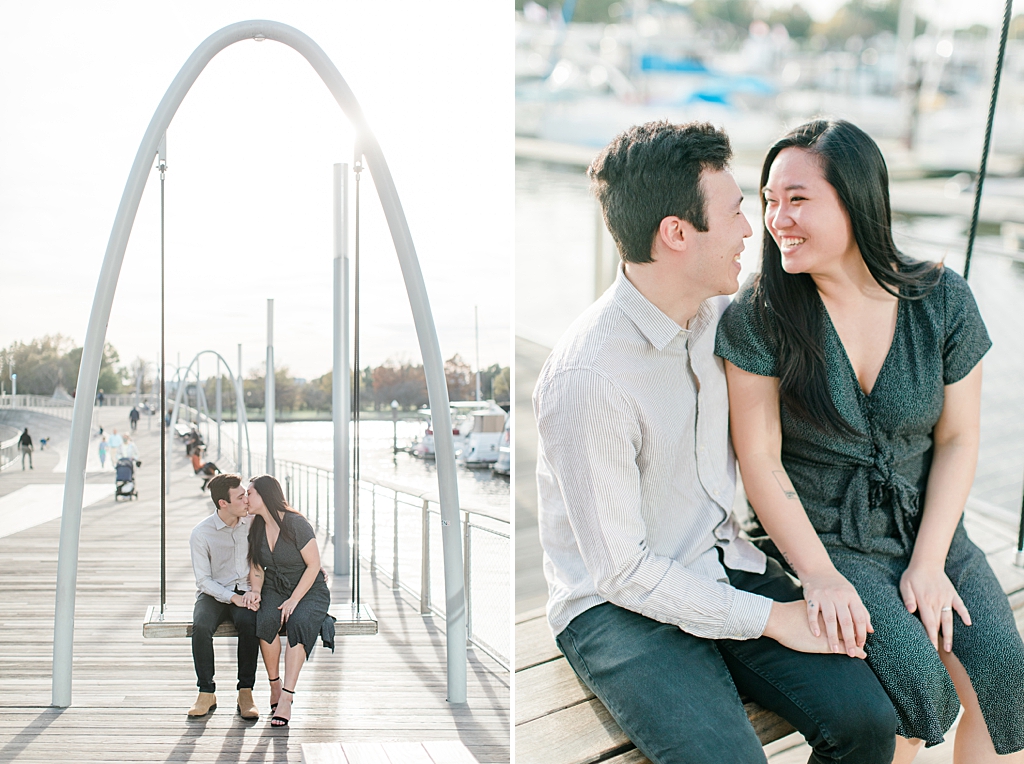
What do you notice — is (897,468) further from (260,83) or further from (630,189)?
(260,83)

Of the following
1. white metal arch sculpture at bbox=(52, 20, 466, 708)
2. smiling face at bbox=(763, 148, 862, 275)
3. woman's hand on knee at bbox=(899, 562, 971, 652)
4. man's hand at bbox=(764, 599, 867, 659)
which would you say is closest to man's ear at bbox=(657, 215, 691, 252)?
smiling face at bbox=(763, 148, 862, 275)

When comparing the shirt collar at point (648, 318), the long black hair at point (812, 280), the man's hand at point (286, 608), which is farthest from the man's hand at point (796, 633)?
the man's hand at point (286, 608)

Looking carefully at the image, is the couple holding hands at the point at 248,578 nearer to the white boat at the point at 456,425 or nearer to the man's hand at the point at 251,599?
the man's hand at the point at 251,599

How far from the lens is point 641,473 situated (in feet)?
5.32

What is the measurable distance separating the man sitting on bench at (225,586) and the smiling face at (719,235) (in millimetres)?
1405

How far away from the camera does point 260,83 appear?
241 cm

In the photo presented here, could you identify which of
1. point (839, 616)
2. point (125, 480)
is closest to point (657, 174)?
point (839, 616)

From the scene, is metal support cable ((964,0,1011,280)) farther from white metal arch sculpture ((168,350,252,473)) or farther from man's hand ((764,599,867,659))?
white metal arch sculpture ((168,350,252,473))

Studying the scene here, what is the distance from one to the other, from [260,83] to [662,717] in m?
1.95

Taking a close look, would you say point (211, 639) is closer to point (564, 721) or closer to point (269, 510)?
point (269, 510)

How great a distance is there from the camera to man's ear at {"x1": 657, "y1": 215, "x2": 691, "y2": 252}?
162 cm

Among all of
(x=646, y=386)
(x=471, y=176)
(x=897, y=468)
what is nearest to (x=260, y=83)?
(x=471, y=176)

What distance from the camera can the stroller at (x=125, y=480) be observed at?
2414 mm

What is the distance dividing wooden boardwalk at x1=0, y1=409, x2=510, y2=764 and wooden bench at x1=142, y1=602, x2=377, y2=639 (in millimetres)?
32
